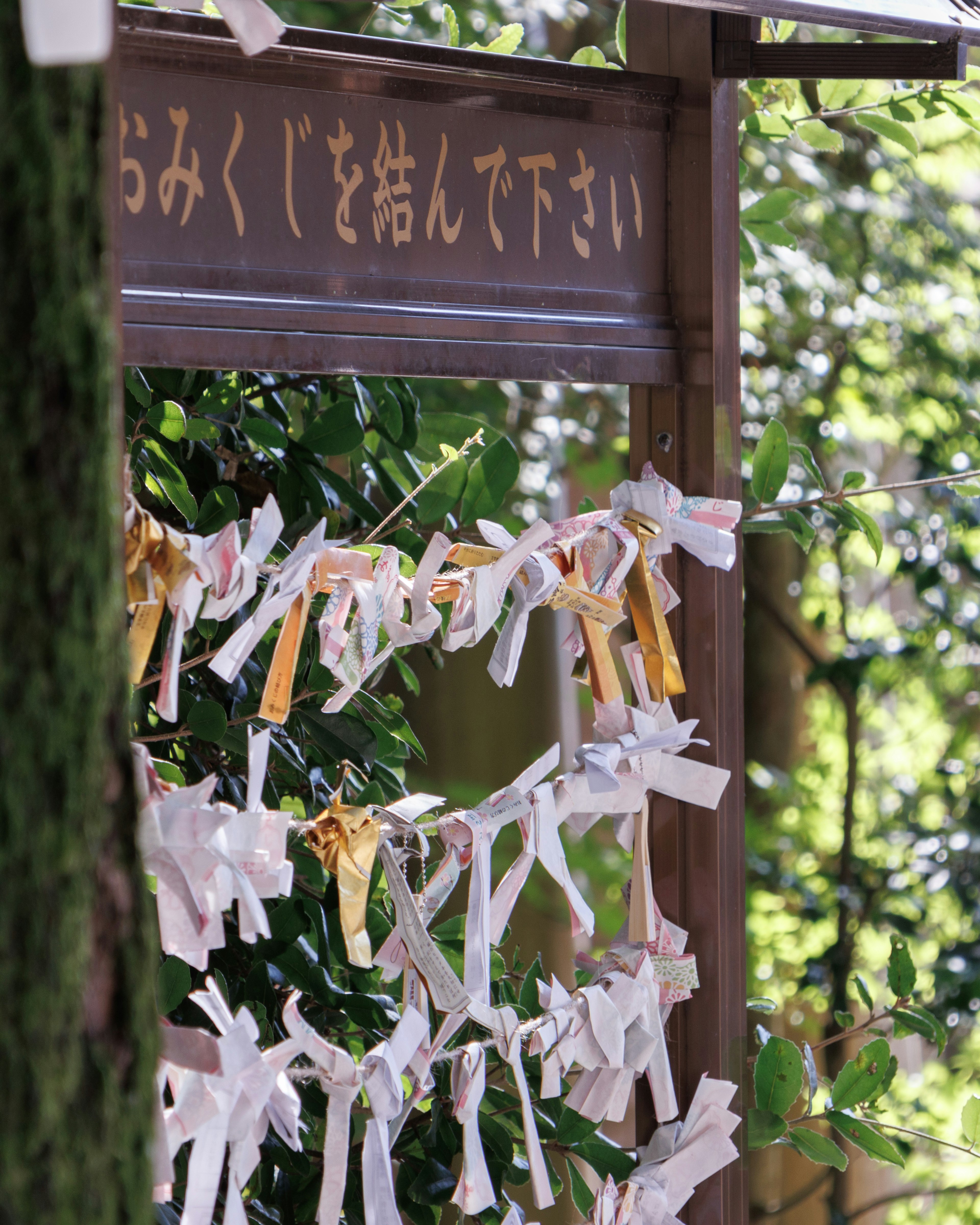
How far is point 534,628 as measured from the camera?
223 cm

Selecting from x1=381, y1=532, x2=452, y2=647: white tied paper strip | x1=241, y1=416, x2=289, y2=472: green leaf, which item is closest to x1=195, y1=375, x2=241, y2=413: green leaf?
x1=241, y1=416, x2=289, y2=472: green leaf

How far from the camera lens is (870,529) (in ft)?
2.70

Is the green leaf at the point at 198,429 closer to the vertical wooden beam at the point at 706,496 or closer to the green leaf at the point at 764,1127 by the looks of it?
the vertical wooden beam at the point at 706,496

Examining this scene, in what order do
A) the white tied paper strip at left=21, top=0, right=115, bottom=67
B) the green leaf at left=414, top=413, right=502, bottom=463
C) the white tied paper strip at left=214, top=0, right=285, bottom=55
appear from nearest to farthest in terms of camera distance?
the white tied paper strip at left=21, top=0, right=115, bottom=67 < the white tied paper strip at left=214, top=0, right=285, bottom=55 < the green leaf at left=414, top=413, right=502, bottom=463

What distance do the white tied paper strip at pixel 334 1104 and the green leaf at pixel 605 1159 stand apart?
0.18 metres

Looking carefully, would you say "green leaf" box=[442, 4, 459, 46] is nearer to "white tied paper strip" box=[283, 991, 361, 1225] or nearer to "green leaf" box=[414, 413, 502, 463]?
"green leaf" box=[414, 413, 502, 463]

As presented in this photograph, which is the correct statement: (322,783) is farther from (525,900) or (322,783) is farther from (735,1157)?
(525,900)

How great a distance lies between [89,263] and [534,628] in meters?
1.94

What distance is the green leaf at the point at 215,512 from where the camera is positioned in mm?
733

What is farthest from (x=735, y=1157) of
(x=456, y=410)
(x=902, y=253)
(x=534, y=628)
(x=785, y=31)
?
(x=902, y=253)

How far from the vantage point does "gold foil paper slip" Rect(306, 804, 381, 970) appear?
615 millimetres

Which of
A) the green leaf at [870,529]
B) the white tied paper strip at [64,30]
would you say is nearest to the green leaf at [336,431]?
the green leaf at [870,529]

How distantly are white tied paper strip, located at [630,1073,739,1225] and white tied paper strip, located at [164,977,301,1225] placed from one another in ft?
0.79

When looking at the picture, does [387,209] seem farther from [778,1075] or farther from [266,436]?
[778,1075]
